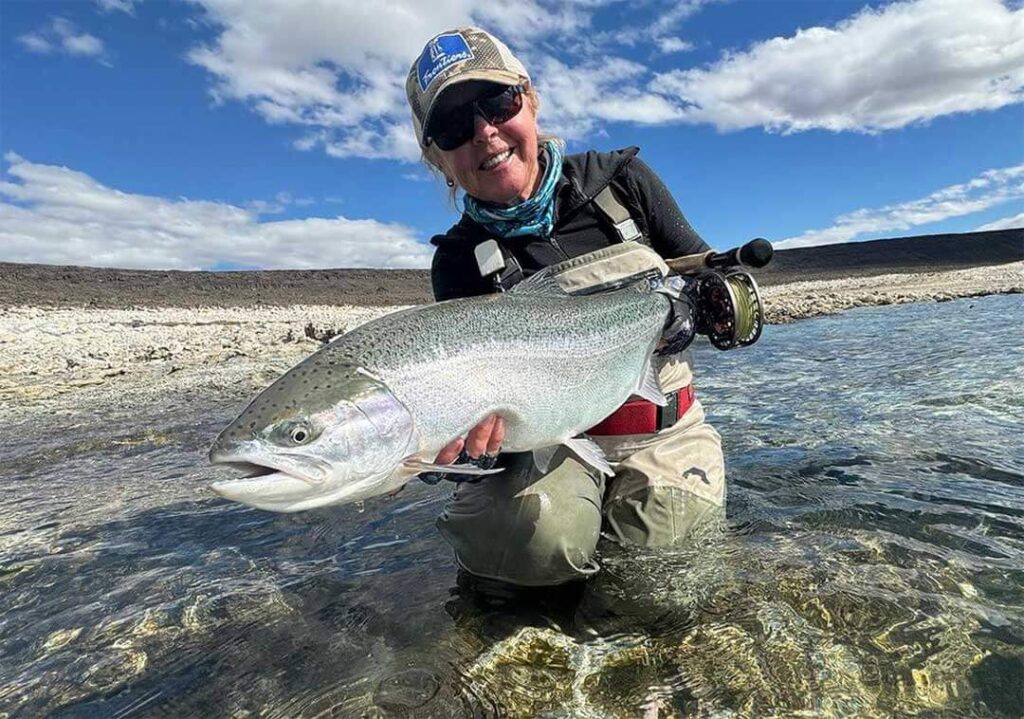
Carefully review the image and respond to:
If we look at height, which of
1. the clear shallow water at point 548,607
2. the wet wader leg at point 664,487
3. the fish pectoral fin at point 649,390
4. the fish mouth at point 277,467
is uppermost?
the fish mouth at point 277,467

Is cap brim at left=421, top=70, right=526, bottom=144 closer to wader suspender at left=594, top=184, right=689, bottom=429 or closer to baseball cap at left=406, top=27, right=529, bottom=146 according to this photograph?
baseball cap at left=406, top=27, right=529, bottom=146

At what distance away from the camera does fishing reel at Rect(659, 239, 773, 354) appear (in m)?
3.56

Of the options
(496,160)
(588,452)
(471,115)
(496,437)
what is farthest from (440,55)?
(588,452)

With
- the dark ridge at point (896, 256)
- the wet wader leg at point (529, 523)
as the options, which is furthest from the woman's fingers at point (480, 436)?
the dark ridge at point (896, 256)

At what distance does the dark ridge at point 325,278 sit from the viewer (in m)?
28.6

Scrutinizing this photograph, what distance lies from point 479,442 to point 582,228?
1.69 m

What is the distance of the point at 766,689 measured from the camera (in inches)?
100

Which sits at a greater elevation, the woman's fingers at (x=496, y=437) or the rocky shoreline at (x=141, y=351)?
the rocky shoreline at (x=141, y=351)

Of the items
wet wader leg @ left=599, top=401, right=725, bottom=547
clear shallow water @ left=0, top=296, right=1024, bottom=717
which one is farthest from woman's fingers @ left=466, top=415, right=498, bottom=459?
wet wader leg @ left=599, top=401, right=725, bottom=547

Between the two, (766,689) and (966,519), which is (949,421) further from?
(766,689)

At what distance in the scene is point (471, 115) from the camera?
3.43 metres

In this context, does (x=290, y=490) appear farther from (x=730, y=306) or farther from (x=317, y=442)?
(x=730, y=306)

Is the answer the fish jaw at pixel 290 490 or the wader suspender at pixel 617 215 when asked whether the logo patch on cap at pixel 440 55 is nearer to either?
the wader suspender at pixel 617 215

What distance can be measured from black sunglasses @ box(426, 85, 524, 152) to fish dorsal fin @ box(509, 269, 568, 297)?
856 millimetres
